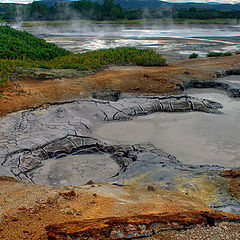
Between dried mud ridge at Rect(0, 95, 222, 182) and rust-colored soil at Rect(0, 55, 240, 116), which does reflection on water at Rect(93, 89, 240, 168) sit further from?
rust-colored soil at Rect(0, 55, 240, 116)

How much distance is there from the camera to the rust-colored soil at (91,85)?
894cm

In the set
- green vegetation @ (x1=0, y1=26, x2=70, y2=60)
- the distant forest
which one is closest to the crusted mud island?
green vegetation @ (x1=0, y1=26, x2=70, y2=60)

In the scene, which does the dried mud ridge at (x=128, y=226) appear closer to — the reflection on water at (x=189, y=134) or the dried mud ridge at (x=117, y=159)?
the dried mud ridge at (x=117, y=159)

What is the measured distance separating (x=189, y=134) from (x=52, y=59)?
10273 millimetres

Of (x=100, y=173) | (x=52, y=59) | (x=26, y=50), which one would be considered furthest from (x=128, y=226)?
(x=26, y=50)

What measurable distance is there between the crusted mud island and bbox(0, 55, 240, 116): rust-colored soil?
3cm

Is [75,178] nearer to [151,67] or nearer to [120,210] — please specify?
[120,210]

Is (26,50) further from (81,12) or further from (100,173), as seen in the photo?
(81,12)

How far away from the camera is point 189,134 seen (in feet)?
23.5

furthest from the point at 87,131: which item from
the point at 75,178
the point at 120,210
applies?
the point at 120,210

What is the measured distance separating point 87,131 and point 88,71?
5.53 meters

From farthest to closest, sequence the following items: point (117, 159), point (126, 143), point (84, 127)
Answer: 1. point (84, 127)
2. point (126, 143)
3. point (117, 159)

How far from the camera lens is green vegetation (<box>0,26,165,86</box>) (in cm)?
1208

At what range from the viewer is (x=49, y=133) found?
21.6ft
